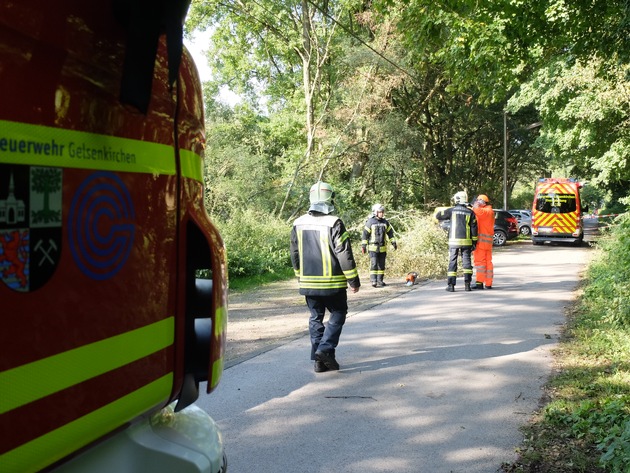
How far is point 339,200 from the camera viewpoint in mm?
20672

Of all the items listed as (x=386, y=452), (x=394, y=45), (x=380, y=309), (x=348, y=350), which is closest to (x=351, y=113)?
(x=394, y=45)

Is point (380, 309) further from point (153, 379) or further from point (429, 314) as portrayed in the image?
point (153, 379)

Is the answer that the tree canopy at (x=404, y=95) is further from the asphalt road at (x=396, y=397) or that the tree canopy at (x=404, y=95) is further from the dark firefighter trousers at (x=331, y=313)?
the dark firefighter trousers at (x=331, y=313)

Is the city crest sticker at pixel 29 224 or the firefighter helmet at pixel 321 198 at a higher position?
the firefighter helmet at pixel 321 198

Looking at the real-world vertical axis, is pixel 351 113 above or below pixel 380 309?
above

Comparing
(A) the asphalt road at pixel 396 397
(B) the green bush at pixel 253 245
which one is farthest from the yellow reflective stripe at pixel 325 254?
(B) the green bush at pixel 253 245

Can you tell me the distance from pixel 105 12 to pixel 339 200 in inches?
750

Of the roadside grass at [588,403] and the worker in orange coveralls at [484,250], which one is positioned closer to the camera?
the roadside grass at [588,403]

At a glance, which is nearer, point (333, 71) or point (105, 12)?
point (105, 12)

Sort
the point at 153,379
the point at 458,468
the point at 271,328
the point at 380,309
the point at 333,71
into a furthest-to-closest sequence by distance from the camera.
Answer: the point at 333,71 → the point at 380,309 → the point at 271,328 → the point at 458,468 → the point at 153,379

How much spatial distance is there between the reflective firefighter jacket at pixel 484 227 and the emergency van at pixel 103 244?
10591 mm

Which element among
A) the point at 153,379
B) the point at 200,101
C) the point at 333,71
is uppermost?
the point at 333,71

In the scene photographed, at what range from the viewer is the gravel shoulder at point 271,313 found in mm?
8125

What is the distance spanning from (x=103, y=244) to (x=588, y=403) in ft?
14.4
